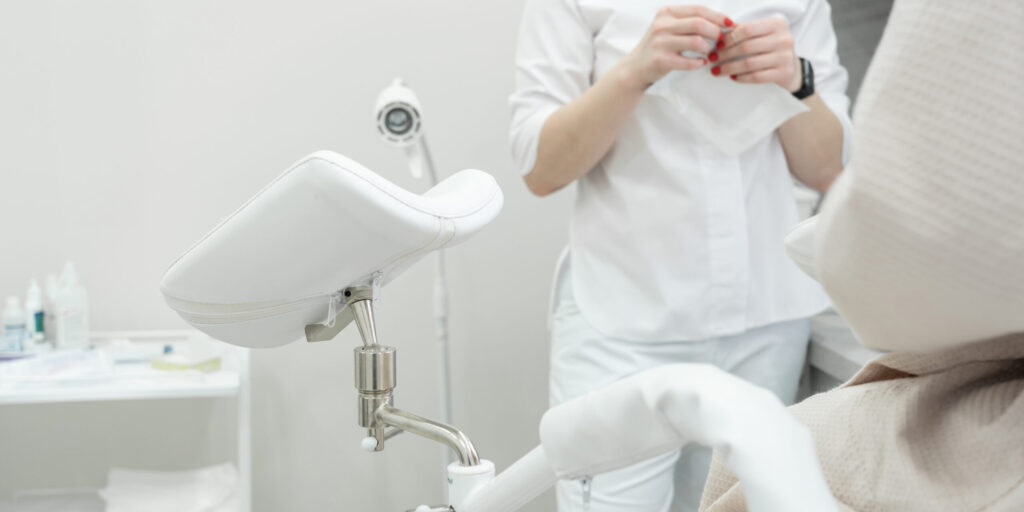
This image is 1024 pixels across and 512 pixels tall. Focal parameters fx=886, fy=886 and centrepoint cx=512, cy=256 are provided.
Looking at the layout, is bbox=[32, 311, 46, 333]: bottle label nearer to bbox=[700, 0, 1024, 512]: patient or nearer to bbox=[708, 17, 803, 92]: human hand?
bbox=[708, 17, 803, 92]: human hand

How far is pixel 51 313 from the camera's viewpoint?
185cm

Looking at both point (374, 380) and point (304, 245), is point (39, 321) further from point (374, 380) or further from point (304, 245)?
point (304, 245)

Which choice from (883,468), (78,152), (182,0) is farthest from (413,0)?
(883,468)

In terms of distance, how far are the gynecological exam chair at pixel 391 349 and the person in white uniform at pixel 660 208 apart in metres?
0.55

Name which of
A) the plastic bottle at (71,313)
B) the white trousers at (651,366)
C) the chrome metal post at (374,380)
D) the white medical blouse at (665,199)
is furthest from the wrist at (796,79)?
the plastic bottle at (71,313)

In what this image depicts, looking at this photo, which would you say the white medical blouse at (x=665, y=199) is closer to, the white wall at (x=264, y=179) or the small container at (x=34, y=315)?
the white wall at (x=264, y=179)

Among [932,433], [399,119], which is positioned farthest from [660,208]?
[932,433]

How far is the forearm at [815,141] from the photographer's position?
124cm

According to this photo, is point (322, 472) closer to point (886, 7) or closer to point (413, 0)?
point (413, 0)

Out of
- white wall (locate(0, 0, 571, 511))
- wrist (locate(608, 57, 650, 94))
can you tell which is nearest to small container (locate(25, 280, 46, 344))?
white wall (locate(0, 0, 571, 511))

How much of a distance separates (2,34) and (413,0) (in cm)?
88

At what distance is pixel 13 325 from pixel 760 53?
4.97 ft

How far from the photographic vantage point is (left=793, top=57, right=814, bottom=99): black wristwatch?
1.18m

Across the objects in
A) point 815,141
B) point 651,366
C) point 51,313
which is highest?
point 815,141
